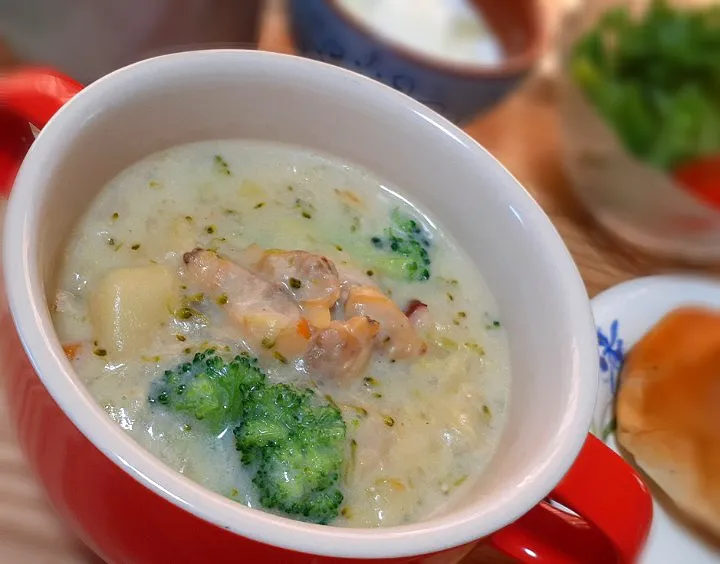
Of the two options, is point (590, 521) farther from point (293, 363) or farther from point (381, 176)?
point (381, 176)

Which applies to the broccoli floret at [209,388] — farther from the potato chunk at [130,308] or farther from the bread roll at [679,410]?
the bread roll at [679,410]

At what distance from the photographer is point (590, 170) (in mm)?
1527

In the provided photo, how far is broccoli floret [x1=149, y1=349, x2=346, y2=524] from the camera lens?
672 mm

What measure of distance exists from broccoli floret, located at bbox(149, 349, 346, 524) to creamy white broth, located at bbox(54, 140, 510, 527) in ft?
0.05

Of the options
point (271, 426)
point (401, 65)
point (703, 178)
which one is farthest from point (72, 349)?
point (703, 178)

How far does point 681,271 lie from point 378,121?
2.96 ft

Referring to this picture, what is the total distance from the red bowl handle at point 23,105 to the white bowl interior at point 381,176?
28 millimetres

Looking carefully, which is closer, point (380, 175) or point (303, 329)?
point (303, 329)

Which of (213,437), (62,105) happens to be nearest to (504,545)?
(213,437)

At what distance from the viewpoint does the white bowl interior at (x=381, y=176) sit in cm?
57

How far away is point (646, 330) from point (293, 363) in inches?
30.6

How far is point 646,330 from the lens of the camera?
132 cm

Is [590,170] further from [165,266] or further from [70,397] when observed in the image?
[70,397]

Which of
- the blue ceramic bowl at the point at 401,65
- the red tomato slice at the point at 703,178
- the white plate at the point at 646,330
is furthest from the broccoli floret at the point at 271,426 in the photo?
the red tomato slice at the point at 703,178
